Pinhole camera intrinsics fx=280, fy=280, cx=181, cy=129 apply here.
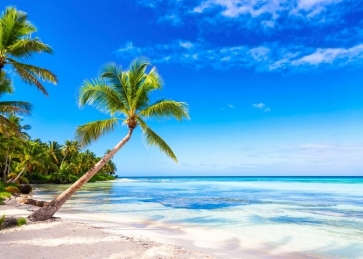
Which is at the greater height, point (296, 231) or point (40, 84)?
point (40, 84)

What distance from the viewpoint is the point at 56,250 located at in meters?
5.78

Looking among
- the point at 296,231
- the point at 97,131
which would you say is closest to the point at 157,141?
the point at 97,131

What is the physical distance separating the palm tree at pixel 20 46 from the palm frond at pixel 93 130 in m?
2.43

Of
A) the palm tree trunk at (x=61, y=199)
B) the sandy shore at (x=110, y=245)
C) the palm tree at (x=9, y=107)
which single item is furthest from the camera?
the palm tree at (x=9, y=107)

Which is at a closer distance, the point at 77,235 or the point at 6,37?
the point at 77,235

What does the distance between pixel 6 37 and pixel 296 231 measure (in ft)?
44.5

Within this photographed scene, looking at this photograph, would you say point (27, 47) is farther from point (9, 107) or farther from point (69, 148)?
point (69, 148)

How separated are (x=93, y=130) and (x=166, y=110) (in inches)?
124

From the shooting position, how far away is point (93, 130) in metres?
11.6

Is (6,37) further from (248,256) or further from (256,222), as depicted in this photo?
(256,222)

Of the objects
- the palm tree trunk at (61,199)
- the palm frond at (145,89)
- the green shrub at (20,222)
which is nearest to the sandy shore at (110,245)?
the green shrub at (20,222)

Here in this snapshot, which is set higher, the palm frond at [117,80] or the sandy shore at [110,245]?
the palm frond at [117,80]

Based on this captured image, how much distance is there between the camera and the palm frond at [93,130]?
1138 cm

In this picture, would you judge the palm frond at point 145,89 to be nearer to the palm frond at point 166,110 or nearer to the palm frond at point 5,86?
the palm frond at point 166,110
